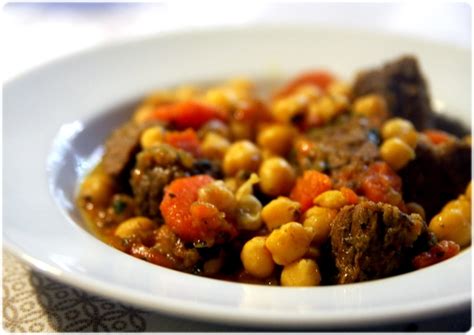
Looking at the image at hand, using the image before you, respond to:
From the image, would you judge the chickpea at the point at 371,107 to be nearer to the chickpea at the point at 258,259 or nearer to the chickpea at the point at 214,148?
the chickpea at the point at 214,148

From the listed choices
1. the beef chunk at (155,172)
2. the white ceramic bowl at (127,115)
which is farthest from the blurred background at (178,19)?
the beef chunk at (155,172)

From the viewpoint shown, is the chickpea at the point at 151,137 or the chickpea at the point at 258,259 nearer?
the chickpea at the point at 258,259

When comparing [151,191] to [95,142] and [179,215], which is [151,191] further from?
[95,142]

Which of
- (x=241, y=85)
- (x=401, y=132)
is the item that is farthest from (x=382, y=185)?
(x=241, y=85)

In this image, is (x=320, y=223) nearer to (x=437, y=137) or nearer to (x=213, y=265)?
(x=213, y=265)

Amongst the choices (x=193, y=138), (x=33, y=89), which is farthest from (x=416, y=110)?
(x=33, y=89)
